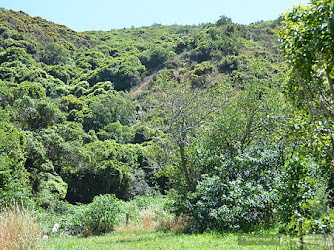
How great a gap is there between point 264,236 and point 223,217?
144 cm

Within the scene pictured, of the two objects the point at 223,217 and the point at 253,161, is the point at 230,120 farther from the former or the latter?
the point at 223,217

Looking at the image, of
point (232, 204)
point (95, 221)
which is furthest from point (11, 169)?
point (232, 204)

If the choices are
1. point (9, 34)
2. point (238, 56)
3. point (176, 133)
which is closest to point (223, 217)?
point (176, 133)

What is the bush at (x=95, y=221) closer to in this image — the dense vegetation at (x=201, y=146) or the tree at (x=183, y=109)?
the dense vegetation at (x=201, y=146)

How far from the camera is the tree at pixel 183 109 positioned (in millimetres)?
9219

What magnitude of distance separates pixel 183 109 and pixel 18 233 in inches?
226

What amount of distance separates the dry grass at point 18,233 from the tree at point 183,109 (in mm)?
4742

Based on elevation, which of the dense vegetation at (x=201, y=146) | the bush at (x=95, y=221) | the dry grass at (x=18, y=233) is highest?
the dense vegetation at (x=201, y=146)

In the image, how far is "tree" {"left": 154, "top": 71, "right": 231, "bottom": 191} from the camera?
30.2 feet

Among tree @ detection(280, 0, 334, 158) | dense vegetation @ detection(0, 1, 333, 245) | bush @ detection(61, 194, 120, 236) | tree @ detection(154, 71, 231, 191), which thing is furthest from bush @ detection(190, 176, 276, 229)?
tree @ detection(280, 0, 334, 158)

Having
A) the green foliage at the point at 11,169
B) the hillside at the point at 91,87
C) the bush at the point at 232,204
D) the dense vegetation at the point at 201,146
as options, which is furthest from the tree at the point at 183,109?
the green foliage at the point at 11,169

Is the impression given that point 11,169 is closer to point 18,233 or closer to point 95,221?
point 95,221

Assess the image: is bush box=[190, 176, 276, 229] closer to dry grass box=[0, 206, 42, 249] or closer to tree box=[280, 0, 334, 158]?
tree box=[280, 0, 334, 158]

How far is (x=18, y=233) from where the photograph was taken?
5.29m
